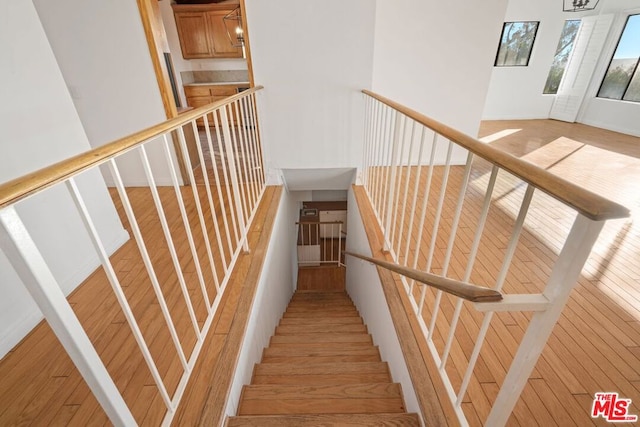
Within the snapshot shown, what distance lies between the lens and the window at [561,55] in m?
6.19

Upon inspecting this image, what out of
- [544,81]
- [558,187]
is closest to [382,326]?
[558,187]

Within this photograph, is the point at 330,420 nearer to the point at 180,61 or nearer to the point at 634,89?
the point at 180,61

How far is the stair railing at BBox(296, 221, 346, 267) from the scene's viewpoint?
6066mm

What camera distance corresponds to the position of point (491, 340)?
4.99ft

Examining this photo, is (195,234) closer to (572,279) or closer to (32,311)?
(32,311)

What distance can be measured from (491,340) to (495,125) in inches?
250

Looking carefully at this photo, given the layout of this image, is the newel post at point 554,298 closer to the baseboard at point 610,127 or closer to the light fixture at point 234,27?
the light fixture at point 234,27

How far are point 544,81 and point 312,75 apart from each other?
6704 mm

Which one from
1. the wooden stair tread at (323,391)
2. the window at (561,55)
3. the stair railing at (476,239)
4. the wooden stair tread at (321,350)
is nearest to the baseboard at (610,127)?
the window at (561,55)

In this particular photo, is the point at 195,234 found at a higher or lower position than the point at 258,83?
lower

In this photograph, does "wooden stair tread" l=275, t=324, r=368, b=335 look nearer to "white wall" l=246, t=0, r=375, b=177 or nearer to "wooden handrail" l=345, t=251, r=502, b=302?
"white wall" l=246, t=0, r=375, b=177

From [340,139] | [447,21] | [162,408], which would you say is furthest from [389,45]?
[162,408]

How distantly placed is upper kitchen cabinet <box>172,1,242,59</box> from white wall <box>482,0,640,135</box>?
5.95m

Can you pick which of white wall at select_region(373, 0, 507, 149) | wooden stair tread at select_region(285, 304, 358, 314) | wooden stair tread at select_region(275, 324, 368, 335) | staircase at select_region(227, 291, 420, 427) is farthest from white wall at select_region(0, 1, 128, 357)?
white wall at select_region(373, 0, 507, 149)
